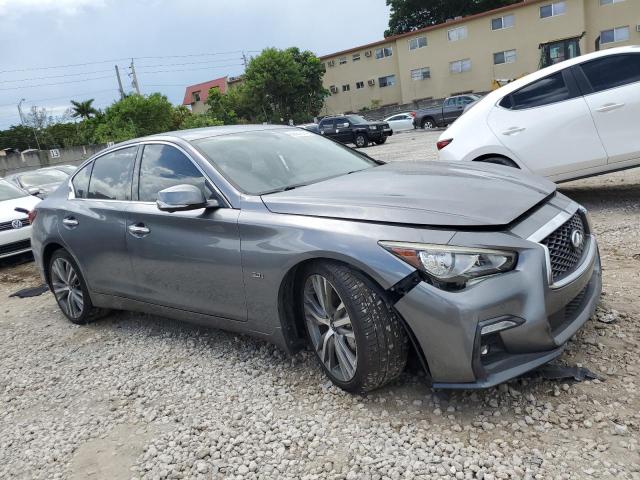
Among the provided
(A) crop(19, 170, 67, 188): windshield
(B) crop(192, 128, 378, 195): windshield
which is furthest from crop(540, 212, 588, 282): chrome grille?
(A) crop(19, 170, 67, 188): windshield

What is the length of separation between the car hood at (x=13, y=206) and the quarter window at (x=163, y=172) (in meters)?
5.30

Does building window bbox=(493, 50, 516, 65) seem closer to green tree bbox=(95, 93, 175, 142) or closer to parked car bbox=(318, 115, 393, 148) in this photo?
parked car bbox=(318, 115, 393, 148)

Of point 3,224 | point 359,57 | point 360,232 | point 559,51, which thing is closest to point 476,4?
point 359,57

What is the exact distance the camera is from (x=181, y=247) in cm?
360

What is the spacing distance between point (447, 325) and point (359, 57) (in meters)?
51.1

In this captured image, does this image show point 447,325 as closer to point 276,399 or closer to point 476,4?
point 276,399

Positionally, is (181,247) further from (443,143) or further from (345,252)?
(443,143)

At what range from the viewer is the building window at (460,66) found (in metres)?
42.5

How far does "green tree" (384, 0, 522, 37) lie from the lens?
52.5 metres

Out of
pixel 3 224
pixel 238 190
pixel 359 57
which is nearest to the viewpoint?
pixel 238 190

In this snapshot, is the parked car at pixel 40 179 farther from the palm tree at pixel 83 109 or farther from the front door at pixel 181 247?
the palm tree at pixel 83 109

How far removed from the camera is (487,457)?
7.75 ft

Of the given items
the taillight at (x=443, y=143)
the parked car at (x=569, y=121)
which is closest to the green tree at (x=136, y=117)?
the taillight at (x=443, y=143)

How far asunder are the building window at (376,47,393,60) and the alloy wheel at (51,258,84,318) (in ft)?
154
